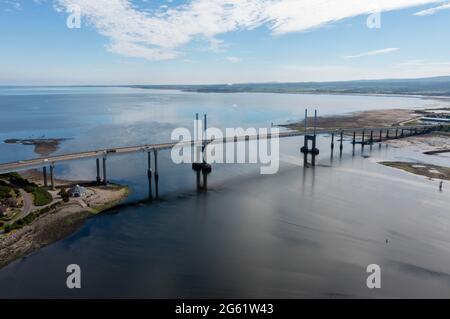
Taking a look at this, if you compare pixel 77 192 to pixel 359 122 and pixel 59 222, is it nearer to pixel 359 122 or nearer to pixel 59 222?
pixel 59 222

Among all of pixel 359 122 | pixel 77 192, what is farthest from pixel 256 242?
pixel 359 122

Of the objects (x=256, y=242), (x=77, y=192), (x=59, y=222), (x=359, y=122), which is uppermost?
(x=359, y=122)

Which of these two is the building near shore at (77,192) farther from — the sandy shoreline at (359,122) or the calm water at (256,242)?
the sandy shoreline at (359,122)

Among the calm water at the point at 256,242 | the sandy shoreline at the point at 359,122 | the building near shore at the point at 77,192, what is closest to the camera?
the calm water at the point at 256,242

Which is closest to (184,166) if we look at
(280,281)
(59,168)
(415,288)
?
(59,168)

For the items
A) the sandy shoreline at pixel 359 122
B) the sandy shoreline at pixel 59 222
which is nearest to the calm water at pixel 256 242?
the sandy shoreline at pixel 59 222

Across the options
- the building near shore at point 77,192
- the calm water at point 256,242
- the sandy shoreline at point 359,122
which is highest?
the sandy shoreline at point 359,122

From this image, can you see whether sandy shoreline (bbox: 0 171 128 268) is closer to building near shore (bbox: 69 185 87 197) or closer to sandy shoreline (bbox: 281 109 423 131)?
building near shore (bbox: 69 185 87 197)

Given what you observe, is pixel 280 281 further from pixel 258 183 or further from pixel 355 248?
pixel 258 183
